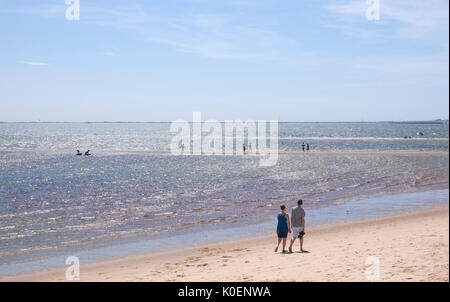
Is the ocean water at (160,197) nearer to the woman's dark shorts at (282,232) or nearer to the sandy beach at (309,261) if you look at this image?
the sandy beach at (309,261)

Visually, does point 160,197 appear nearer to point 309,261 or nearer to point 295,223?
point 295,223

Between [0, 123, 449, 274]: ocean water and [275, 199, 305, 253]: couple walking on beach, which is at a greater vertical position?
[275, 199, 305, 253]: couple walking on beach

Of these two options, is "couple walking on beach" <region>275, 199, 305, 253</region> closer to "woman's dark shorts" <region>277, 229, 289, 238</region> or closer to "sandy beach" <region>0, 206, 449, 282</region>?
"woman's dark shorts" <region>277, 229, 289, 238</region>

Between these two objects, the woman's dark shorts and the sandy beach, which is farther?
the woman's dark shorts

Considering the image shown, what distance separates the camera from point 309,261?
1260 centimetres

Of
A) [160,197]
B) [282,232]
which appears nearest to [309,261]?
[282,232]

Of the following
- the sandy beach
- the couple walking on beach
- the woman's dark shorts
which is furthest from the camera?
the woman's dark shorts

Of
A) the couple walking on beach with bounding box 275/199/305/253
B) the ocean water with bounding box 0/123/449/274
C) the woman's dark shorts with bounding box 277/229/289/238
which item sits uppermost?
the couple walking on beach with bounding box 275/199/305/253

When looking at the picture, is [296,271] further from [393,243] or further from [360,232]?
[360,232]

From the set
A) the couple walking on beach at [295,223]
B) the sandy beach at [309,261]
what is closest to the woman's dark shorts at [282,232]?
the couple walking on beach at [295,223]

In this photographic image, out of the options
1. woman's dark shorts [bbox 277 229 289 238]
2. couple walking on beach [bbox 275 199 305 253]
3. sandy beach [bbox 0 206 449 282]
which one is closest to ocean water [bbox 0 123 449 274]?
sandy beach [bbox 0 206 449 282]

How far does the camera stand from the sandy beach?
420 inches

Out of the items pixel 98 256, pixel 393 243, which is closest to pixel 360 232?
pixel 393 243

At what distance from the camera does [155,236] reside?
62.6 ft
